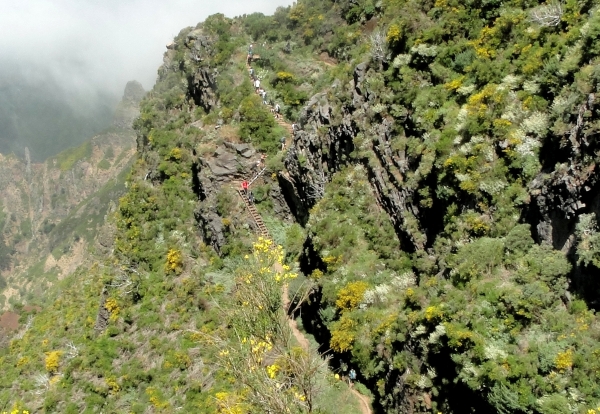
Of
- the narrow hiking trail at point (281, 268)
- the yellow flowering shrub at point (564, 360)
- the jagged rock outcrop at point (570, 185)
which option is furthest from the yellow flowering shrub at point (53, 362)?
the jagged rock outcrop at point (570, 185)

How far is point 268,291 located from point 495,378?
6.62 metres

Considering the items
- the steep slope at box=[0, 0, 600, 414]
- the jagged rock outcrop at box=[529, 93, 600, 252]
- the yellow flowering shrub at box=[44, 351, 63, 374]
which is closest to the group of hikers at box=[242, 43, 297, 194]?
the steep slope at box=[0, 0, 600, 414]

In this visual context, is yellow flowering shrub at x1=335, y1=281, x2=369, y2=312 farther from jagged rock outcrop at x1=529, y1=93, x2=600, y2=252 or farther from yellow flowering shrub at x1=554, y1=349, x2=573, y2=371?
yellow flowering shrub at x1=554, y1=349, x2=573, y2=371

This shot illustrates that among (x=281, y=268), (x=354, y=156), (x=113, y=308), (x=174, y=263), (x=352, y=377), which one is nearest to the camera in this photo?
(x=352, y=377)

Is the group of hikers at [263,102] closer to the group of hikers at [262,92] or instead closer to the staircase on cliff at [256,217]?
the group of hikers at [262,92]

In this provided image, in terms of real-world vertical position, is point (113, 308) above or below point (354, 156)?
below

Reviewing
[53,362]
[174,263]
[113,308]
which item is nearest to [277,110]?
[174,263]

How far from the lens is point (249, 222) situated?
2880 centimetres

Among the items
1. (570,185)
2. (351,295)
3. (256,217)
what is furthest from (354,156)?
(570,185)

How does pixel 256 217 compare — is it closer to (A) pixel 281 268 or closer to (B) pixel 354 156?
(A) pixel 281 268

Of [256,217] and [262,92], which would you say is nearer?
[256,217]

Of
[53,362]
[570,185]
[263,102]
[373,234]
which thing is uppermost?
[263,102]

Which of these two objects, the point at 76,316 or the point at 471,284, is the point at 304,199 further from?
the point at 76,316

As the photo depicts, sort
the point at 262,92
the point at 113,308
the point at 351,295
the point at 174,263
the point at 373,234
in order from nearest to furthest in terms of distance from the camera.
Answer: the point at 351,295 → the point at 373,234 → the point at 174,263 → the point at 113,308 → the point at 262,92
